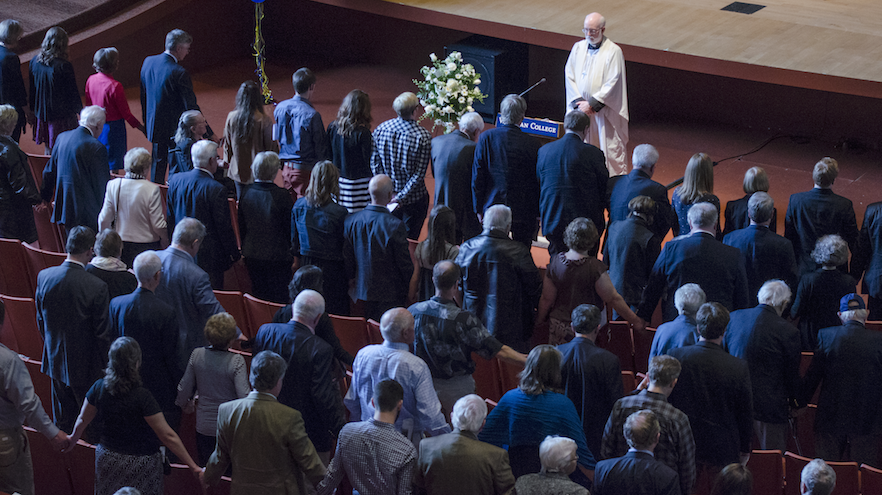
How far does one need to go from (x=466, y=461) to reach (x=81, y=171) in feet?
12.1

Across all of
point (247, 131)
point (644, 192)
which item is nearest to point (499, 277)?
point (644, 192)

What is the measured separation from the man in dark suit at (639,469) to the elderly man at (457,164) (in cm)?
294

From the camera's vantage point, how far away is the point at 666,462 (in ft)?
13.7

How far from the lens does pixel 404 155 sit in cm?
659

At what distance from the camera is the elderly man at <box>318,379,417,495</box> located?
13.1 ft

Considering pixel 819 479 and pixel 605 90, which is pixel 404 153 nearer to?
pixel 605 90

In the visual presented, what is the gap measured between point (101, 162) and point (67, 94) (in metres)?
1.67

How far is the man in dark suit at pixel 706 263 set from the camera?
17.0 ft

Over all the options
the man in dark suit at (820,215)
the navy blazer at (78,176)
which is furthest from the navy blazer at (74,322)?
the man in dark suit at (820,215)

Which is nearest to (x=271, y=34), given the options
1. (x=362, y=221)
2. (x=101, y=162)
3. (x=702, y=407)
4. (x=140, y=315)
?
(x=101, y=162)

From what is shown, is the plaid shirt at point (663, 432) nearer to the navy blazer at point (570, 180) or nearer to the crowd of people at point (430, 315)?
the crowd of people at point (430, 315)

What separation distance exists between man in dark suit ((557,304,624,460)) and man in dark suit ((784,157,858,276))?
1892 millimetres

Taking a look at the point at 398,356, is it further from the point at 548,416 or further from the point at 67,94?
the point at 67,94

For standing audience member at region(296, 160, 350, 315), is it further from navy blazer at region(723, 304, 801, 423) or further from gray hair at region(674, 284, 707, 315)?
navy blazer at region(723, 304, 801, 423)
